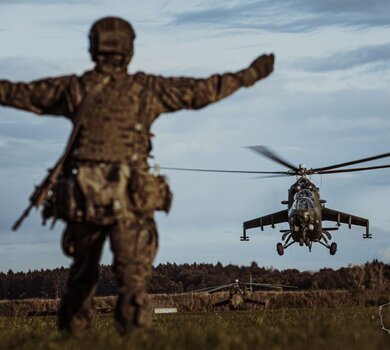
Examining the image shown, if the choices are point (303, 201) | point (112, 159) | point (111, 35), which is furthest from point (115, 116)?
point (303, 201)

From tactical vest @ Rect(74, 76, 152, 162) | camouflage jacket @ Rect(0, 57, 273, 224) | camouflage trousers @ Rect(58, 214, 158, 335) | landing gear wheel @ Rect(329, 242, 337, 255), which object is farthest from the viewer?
landing gear wheel @ Rect(329, 242, 337, 255)

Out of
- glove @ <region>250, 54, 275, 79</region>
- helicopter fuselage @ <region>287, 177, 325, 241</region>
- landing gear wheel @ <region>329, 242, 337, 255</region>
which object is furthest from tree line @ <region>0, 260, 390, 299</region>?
glove @ <region>250, 54, 275, 79</region>

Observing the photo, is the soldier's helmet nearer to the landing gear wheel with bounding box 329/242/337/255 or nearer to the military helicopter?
the military helicopter

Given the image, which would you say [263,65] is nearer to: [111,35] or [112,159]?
[111,35]

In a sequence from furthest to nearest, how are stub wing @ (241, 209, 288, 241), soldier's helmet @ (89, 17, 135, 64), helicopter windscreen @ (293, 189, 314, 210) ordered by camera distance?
stub wing @ (241, 209, 288, 241)
helicopter windscreen @ (293, 189, 314, 210)
soldier's helmet @ (89, 17, 135, 64)

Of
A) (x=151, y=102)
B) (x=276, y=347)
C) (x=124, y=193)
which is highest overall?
(x=151, y=102)

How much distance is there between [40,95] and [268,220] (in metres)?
69.5

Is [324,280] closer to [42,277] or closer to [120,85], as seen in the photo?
[42,277]

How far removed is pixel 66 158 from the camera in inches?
375

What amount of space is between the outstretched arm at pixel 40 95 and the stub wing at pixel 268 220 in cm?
6775

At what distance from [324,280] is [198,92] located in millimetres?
101617

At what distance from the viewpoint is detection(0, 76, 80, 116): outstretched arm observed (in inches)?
378

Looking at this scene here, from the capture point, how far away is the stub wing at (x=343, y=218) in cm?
7444

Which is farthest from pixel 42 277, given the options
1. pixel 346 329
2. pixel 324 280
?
pixel 346 329
